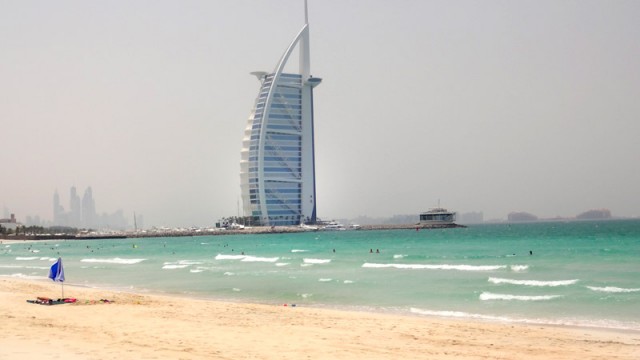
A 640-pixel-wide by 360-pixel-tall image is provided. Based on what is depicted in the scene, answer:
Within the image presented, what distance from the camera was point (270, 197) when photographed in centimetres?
14488

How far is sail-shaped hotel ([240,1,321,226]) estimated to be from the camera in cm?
14125

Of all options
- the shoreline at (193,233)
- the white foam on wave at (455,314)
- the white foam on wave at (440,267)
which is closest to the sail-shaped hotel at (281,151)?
the shoreline at (193,233)

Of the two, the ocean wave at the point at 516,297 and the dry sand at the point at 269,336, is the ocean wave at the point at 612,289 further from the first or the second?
the dry sand at the point at 269,336

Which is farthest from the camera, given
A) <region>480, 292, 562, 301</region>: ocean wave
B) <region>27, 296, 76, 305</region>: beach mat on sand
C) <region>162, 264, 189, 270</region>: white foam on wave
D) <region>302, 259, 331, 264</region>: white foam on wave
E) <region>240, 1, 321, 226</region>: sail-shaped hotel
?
<region>240, 1, 321, 226</region>: sail-shaped hotel

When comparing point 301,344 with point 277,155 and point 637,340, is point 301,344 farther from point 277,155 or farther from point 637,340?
point 277,155

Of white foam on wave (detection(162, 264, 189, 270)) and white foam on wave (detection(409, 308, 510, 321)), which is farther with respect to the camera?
white foam on wave (detection(162, 264, 189, 270))

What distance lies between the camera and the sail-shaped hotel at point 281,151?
141 meters

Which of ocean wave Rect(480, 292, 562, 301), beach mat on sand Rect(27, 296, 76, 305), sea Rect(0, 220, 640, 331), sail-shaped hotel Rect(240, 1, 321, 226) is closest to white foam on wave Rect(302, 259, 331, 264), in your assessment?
sea Rect(0, 220, 640, 331)

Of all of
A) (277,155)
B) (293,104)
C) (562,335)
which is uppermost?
(293,104)

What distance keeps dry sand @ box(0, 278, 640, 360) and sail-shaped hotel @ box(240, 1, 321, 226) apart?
11820 cm

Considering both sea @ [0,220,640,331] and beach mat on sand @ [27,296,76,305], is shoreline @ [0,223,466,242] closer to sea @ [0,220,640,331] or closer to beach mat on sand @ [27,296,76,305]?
sea @ [0,220,640,331]

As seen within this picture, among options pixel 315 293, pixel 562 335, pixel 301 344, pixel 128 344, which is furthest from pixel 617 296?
pixel 128 344

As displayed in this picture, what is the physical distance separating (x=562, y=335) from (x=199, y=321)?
9871 millimetres

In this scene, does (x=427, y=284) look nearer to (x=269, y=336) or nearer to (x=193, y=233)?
(x=269, y=336)
